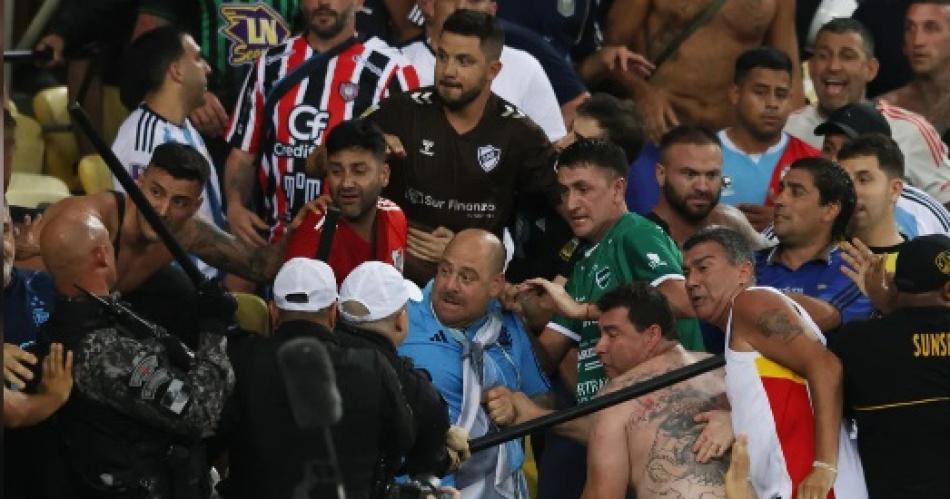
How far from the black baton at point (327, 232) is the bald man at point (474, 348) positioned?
50 centimetres

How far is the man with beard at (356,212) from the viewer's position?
9883mm

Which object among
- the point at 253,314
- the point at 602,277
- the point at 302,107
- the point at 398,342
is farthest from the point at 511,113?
the point at 398,342

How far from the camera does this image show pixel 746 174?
11.4m

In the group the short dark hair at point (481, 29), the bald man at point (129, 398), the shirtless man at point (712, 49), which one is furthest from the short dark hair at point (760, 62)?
the bald man at point (129, 398)

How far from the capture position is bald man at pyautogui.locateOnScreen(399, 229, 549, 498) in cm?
933

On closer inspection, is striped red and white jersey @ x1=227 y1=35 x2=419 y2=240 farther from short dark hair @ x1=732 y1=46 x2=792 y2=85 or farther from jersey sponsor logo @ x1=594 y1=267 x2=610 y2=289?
short dark hair @ x1=732 y1=46 x2=792 y2=85

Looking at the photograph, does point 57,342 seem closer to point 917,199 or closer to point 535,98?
point 535,98

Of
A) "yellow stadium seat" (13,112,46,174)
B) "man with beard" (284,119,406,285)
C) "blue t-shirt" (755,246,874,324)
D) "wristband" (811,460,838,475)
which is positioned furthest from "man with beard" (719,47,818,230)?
"yellow stadium seat" (13,112,46,174)

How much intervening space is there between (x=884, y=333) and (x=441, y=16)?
3.84 meters

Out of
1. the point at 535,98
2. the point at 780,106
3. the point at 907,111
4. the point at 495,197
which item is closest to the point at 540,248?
the point at 495,197

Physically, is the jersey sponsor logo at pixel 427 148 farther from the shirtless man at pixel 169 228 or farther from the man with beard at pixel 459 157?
the shirtless man at pixel 169 228

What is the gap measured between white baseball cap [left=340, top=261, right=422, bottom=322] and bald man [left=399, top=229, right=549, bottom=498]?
956 millimetres

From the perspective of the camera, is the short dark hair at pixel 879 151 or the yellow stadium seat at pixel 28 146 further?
the yellow stadium seat at pixel 28 146

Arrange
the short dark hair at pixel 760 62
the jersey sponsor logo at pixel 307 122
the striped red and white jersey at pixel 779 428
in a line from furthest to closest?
the short dark hair at pixel 760 62 < the jersey sponsor logo at pixel 307 122 < the striped red and white jersey at pixel 779 428
